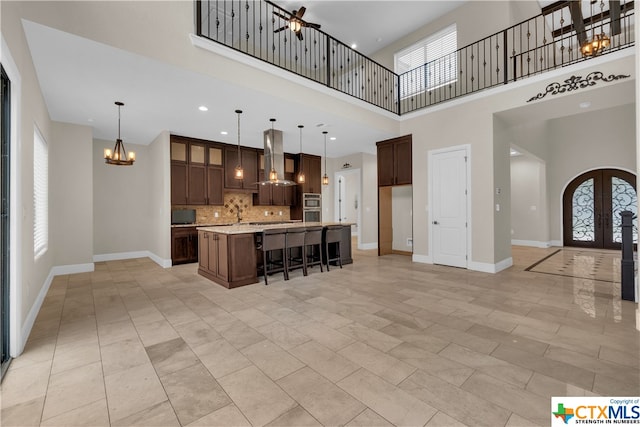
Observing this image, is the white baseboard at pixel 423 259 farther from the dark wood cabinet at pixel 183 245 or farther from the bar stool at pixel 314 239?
the dark wood cabinet at pixel 183 245

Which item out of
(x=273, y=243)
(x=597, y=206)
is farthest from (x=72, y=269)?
(x=597, y=206)

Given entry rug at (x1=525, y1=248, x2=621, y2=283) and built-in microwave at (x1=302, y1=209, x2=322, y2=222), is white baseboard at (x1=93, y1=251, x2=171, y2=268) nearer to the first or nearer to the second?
built-in microwave at (x1=302, y1=209, x2=322, y2=222)

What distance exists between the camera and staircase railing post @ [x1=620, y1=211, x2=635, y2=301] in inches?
143

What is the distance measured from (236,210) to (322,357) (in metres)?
6.24

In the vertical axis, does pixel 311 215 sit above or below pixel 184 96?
below

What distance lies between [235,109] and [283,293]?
328 cm

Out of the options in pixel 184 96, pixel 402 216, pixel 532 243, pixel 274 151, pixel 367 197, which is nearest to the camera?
pixel 184 96

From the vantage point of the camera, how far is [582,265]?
5902 millimetres

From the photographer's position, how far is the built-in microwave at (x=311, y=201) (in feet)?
28.5

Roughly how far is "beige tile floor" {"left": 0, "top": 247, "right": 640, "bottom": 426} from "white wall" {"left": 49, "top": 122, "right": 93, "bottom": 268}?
166 cm

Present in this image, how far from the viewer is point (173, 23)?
354cm

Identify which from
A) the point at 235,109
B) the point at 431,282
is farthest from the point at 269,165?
the point at 431,282

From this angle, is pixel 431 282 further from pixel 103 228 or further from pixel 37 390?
pixel 103 228

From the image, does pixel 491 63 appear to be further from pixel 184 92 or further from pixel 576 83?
pixel 184 92
